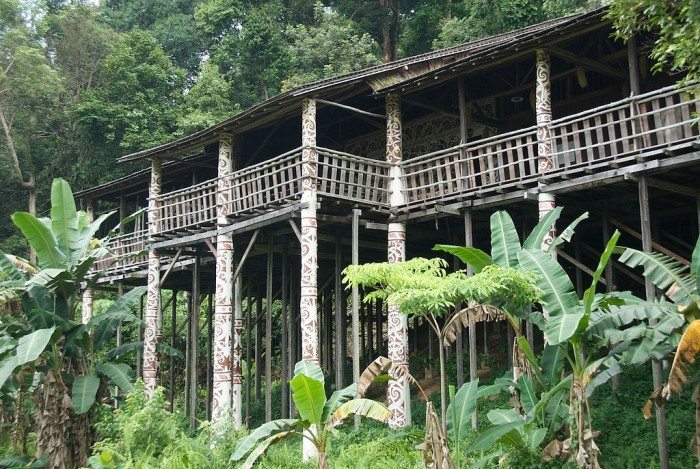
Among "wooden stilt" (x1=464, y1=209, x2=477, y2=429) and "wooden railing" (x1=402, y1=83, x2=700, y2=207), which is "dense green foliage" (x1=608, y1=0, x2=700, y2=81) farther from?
"wooden stilt" (x1=464, y1=209, x2=477, y2=429)

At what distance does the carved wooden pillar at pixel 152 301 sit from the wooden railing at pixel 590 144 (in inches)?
252

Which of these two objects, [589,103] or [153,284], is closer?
[589,103]

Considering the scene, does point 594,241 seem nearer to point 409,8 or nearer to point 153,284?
point 153,284

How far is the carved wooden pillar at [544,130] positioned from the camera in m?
12.7

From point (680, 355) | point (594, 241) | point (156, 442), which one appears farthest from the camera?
point (594, 241)

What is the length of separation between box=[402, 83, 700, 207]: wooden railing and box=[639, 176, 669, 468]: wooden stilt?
0.58m

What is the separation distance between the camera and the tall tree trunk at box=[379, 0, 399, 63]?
34.0 metres

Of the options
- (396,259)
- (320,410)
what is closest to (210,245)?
(396,259)

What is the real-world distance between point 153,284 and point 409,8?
2076 cm

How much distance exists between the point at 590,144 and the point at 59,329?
30.6 feet

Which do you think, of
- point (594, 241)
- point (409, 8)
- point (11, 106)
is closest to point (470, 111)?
point (594, 241)

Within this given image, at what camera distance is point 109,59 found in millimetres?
32156

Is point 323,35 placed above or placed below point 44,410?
above

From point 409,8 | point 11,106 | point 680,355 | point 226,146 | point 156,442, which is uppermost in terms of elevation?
point 409,8
